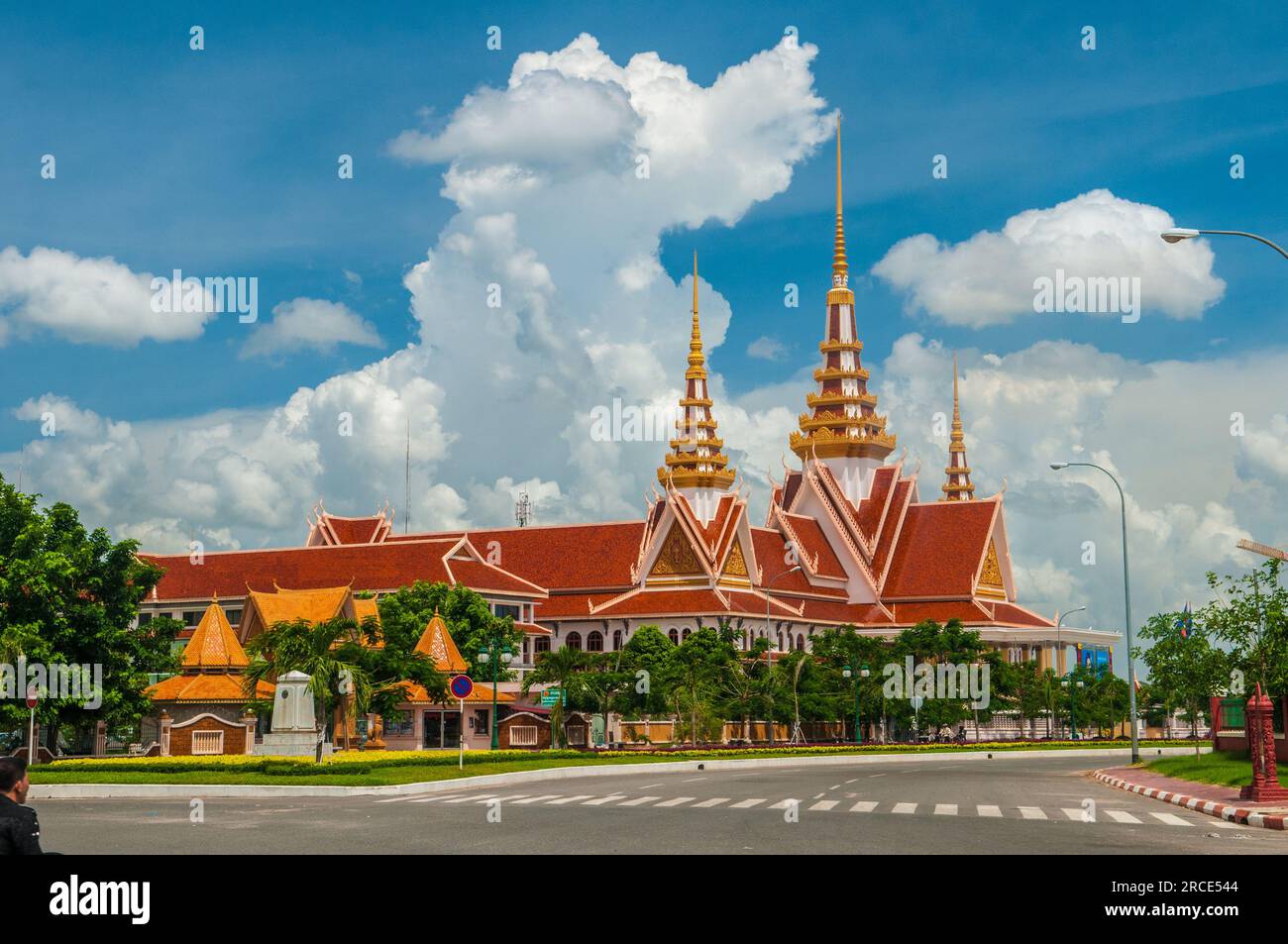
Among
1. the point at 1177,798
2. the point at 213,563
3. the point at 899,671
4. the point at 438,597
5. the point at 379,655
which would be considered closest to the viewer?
the point at 1177,798

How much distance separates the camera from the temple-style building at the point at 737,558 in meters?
87.1

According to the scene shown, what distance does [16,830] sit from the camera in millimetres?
8344

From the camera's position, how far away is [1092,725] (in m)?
87.4

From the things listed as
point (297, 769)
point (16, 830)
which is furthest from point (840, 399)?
point (16, 830)

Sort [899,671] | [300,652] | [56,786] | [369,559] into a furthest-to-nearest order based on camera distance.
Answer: [369,559] → [899,671] → [300,652] → [56,786]

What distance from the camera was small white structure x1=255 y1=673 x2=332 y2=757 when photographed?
40.8 m

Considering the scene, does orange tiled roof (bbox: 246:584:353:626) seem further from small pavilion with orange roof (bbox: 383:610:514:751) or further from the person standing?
the person standing

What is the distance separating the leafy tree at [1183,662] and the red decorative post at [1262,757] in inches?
618

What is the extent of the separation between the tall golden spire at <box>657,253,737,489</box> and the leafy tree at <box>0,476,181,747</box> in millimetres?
51250

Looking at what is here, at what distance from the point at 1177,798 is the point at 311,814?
53.1ft

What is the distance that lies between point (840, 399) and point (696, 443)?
11755 millimetres
